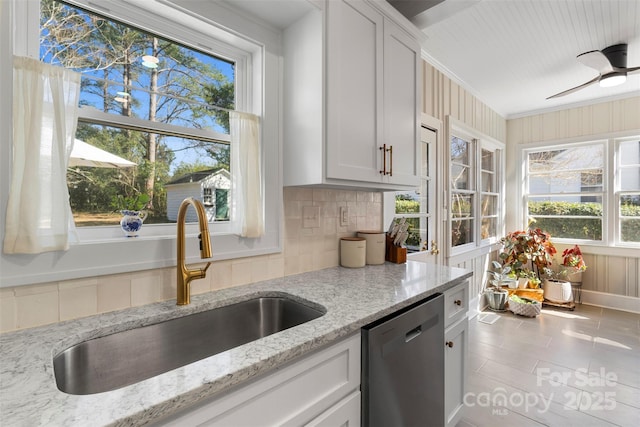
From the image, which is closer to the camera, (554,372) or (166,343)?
(166,343)

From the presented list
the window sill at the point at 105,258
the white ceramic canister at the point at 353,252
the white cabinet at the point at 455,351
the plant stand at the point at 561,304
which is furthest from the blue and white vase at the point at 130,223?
the plant stand at the point at 561,304

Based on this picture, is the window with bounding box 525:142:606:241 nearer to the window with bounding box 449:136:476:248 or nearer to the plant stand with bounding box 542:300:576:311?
the plant stand with bounding box 542:300:576:311

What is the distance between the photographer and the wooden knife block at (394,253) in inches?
81.0

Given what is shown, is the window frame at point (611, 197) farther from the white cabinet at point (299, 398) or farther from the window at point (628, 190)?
the white cabinet at point (299, 398)

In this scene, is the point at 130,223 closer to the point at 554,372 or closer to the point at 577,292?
the point at 554,372

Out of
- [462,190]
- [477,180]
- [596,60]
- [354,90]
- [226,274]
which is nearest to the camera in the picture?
[226,274]

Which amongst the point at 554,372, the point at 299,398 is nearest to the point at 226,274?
the point at 299,398

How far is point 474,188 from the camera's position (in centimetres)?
368

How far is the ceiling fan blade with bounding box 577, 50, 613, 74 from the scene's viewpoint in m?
2.40

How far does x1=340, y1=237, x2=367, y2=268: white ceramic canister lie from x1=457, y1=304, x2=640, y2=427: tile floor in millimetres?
1177

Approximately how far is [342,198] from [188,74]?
1.10m

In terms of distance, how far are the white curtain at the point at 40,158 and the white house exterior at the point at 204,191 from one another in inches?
15.0

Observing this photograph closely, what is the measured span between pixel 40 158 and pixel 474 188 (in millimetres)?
3873

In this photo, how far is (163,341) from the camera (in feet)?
3.53
